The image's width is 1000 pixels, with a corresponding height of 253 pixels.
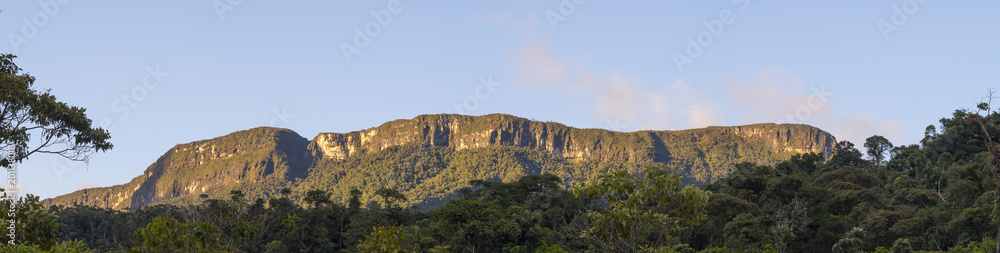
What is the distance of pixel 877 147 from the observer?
277ft

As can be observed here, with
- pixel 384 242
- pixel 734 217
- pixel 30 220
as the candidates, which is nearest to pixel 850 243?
pixel 734 217

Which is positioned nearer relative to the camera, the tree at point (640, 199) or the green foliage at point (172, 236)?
the tree at point (640, 199)

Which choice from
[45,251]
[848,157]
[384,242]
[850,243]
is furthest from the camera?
[848,157]

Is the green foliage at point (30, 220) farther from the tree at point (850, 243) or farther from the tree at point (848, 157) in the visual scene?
the tree at point (848, 157)

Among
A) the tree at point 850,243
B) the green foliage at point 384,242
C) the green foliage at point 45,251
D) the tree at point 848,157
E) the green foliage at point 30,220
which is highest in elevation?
the tree at point 848,157

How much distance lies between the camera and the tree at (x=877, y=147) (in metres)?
83.8

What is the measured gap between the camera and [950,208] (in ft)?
126

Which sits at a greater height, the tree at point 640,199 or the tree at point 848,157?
the tree at point 848,157

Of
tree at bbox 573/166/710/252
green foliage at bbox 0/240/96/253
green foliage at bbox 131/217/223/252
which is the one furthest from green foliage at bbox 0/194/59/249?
tree at bbox 573/166/710/252

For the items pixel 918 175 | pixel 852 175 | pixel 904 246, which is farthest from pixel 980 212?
pixel 918 175

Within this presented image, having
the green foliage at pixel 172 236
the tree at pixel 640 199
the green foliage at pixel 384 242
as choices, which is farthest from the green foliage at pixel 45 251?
the tree at pixel 640 199

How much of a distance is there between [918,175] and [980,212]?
89.4 ft

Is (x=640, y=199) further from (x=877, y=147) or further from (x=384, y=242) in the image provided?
(x=877, y=147)

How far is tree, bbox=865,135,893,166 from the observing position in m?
83.8
